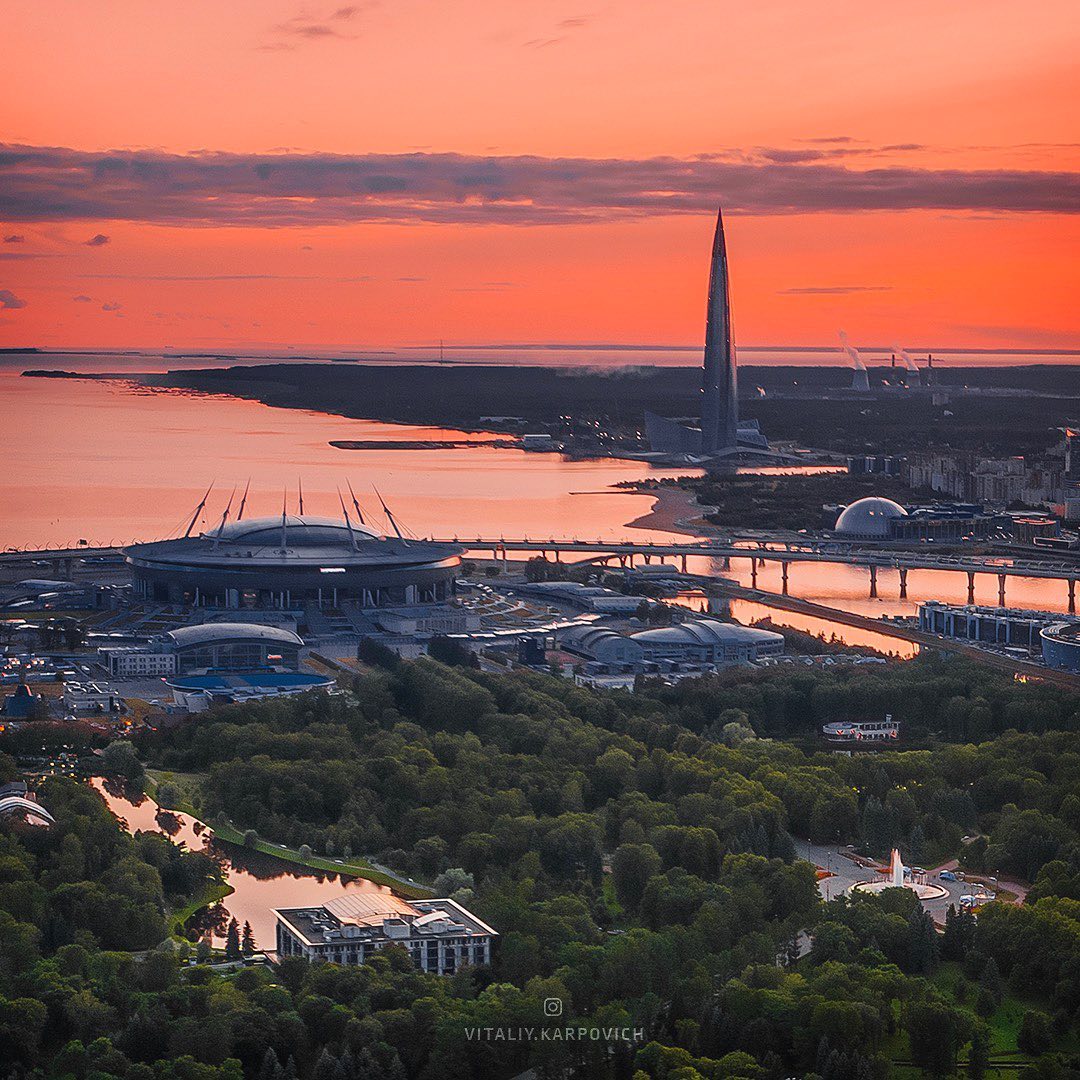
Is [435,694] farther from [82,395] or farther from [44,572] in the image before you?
[82,395]

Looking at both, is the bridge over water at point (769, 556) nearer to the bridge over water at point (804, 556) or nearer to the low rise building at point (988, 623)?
the bridge over water at point (804, 556)

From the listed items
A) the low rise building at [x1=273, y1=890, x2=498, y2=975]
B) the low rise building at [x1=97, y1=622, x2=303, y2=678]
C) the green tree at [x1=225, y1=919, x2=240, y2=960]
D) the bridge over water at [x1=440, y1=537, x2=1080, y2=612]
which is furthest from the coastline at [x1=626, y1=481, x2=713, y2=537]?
the low rise building at [x1=273, y1=890, x2=498, y2=975]

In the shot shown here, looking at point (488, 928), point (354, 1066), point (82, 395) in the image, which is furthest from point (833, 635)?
point (82, 395)

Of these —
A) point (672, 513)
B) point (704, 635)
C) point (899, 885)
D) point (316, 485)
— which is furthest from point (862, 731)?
point (316, 485)

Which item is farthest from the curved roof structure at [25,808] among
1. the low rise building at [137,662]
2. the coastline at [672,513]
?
the coastline at [672,513]

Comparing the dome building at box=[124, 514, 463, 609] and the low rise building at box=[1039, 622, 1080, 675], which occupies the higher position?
the dome building at box=[124, 514, 463, 609]

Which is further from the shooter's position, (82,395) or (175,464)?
(82,395)

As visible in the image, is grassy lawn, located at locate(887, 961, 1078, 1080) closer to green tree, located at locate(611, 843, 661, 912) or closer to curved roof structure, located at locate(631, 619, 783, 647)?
green tree, located at locate(611, 843, 661, 912)
